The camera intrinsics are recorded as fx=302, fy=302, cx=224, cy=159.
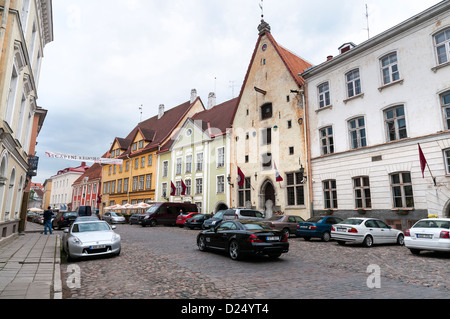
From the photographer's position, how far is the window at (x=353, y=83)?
21.7m

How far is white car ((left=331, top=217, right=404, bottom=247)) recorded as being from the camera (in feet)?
47.5

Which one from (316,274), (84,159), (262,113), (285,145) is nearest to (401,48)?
(285,145)

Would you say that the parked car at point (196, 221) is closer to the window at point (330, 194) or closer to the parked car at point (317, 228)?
the window at point (330, 194)

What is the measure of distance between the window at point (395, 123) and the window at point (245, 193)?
1300 centimetres

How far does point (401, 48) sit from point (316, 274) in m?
17.5

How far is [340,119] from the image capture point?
22219 millimetres

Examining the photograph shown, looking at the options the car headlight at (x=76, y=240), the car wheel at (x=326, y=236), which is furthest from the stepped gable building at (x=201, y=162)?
the car headlight at (x=76, y=240)

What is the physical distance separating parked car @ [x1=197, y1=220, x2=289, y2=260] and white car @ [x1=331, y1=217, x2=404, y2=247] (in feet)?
17.8

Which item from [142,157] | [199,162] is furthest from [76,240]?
[142,157]

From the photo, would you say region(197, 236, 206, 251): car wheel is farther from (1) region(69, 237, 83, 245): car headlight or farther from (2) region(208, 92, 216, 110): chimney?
(2) region(208, 92, 216, 110): chimney

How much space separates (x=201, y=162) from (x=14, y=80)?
22806mm

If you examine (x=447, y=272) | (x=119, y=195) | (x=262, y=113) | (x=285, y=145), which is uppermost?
(x=262, y=113)

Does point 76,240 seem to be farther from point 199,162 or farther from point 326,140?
point 199,162
